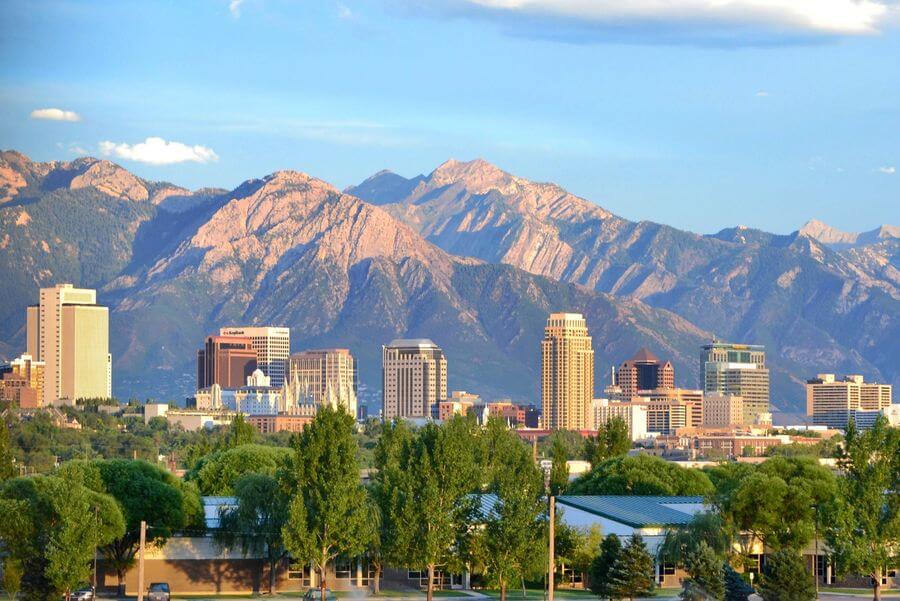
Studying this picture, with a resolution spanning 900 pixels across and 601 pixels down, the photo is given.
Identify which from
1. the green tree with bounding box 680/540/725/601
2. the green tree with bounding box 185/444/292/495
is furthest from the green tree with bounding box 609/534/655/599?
the green tree with bounding box 185/444/292/495

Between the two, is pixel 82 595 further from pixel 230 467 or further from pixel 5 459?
pixel 230 467

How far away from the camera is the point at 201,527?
122m

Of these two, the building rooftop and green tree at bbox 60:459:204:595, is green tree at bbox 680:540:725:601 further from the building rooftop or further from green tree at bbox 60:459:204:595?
green tree at bbox 60:459:204:595

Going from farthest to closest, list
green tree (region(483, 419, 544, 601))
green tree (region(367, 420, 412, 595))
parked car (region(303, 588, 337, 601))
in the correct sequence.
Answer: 1. green tree (region(367, 420, 412, 595))
2. green tree (region(483, 419, 544, 601))
3. parked car (region(303, 588, 337, 601))

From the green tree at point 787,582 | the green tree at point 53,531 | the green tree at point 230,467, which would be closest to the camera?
the green tree at point 53,531

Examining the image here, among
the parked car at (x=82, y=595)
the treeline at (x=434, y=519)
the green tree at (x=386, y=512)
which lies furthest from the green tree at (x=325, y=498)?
the parked car at (x=82, y=595)

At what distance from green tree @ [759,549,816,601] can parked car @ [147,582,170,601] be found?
36228 millimetres

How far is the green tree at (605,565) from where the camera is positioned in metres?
113

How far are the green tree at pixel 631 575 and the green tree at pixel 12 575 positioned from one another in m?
35.9

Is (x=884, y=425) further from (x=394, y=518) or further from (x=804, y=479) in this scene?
(x=394, y=518)

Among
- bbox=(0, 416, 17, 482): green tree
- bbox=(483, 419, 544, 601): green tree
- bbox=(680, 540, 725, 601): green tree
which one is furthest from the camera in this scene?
bbox=(0, 416, 17, 482): green tree

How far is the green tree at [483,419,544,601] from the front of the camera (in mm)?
110188

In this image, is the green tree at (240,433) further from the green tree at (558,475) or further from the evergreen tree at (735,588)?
the evergreen tree at (735,588)

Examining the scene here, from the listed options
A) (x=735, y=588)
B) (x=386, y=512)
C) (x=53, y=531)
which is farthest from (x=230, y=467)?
(x=735, y=588)
